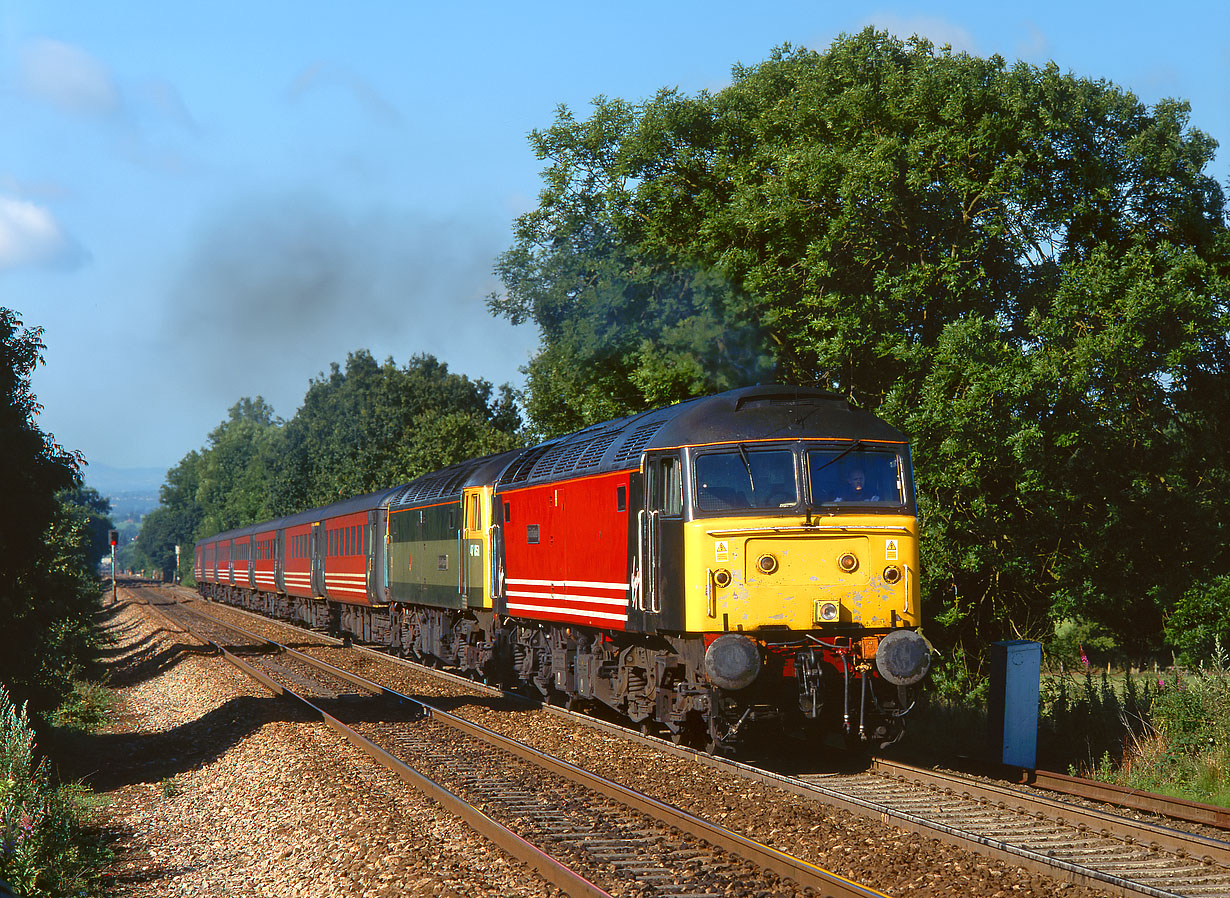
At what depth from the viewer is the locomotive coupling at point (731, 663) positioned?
37.0 ft

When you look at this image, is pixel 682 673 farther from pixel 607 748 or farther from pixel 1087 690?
pixel 1087 690

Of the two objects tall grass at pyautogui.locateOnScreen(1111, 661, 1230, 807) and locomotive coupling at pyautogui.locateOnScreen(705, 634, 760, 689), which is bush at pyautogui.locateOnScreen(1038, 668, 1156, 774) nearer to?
tall grass at pyautogui.locateOnScreen(1111, 661, 1230, 807)

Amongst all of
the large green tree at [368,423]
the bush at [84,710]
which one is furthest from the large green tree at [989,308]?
the large green tree at [368,423]

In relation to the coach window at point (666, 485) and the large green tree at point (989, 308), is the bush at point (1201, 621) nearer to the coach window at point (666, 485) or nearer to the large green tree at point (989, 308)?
the large green tree at point (989, 308)

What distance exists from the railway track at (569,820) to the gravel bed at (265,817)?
254mm

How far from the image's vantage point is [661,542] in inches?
483

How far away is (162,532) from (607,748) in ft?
501

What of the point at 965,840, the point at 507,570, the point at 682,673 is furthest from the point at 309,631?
the point at 965,840

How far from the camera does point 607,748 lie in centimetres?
1393

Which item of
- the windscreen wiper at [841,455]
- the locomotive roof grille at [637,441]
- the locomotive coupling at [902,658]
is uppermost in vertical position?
the locomotive roof grille at [637,441]

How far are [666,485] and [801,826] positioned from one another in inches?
155

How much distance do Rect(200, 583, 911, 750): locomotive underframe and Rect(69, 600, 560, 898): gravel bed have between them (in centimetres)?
300

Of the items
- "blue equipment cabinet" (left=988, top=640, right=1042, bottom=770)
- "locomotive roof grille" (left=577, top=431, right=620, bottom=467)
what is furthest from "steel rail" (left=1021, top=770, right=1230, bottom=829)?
"locomotive roof grille" (left=577, top=431, right=620, bottom=467)

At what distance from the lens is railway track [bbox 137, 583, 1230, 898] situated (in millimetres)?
8023
